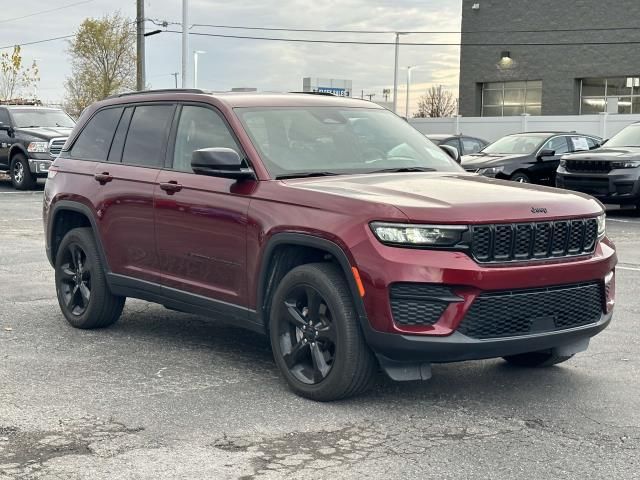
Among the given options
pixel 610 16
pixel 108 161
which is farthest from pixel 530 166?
pixel 610 16

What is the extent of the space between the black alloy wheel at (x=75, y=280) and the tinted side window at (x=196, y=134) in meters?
1.34

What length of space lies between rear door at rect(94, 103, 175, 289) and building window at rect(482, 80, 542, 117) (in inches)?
1602

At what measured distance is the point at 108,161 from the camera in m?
7.31

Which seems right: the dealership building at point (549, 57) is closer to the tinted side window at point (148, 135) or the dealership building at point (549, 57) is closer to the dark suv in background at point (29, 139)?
the dark suv in background at point (29, 139)

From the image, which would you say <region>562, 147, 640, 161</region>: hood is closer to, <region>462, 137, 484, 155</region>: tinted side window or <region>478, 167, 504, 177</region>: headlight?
→ <region>478, 167, 504, 177</region>: headlight

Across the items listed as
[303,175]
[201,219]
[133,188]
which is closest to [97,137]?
[133,188]

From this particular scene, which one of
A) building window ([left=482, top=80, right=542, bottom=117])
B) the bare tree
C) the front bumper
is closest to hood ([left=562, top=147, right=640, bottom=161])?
the front bumper

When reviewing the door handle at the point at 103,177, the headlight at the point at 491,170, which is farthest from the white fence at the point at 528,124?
the door handle at the point at 103,177

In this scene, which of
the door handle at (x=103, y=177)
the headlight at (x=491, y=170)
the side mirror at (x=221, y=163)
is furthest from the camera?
the headlight at (x=491, y=170)

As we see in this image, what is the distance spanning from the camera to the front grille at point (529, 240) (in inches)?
197

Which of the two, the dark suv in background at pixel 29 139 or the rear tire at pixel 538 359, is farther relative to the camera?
the dark suv in background at pixel 29 139

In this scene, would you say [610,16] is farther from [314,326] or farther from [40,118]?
[314,326]

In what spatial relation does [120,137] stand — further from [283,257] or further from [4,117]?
[4,117]

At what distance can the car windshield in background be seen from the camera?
19.7 feet
